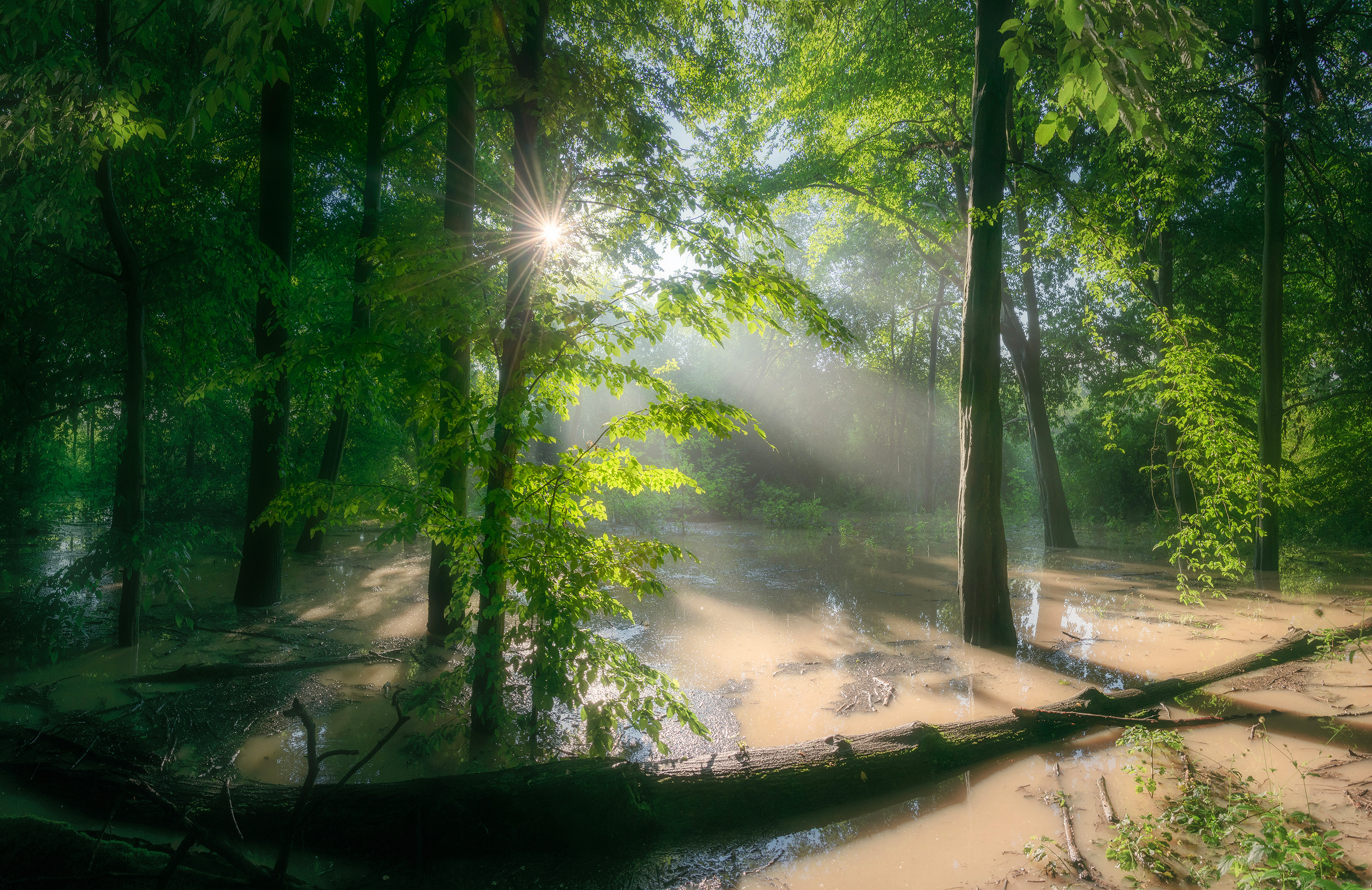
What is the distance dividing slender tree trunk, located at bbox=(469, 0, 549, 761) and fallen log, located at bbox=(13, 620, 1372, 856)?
53 cm

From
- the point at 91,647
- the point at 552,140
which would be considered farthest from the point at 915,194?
the point at 91,647

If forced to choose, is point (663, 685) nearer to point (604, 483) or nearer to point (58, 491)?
point (604, 483)

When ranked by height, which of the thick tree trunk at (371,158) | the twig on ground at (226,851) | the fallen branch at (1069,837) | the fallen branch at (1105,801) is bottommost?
the fallen branch at (1069,837)

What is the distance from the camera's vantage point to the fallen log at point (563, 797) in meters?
3.14

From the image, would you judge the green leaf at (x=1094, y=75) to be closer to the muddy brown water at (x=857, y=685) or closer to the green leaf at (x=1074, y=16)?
the green leaf at (x=1074, y=16)

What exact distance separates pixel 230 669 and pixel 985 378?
7.80 meters

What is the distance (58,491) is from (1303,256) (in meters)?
27.7

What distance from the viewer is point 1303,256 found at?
43.2 ft

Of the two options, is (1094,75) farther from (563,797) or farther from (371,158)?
(371,158)

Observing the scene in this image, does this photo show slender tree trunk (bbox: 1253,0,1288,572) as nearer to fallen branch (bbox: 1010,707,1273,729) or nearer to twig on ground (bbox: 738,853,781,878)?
fallen branch (bbox: 1010,707,1273,729)

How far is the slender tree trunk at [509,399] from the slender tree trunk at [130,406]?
352 cm

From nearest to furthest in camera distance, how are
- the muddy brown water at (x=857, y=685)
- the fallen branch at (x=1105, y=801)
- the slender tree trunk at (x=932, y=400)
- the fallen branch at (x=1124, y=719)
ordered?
1. the muddy brown water at (x=857, y=685)
2. the fallen branch at (x=1105, y=801)
3. the fallen branch at (x=1124, y=719)
4. the slender tree trunk at (x=932, y=400)

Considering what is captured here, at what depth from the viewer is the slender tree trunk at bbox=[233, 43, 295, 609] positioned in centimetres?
772

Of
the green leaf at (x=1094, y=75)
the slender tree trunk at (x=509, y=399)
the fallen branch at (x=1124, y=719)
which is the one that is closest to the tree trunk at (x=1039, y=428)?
the fallen branch at (x=1124, y=719)
